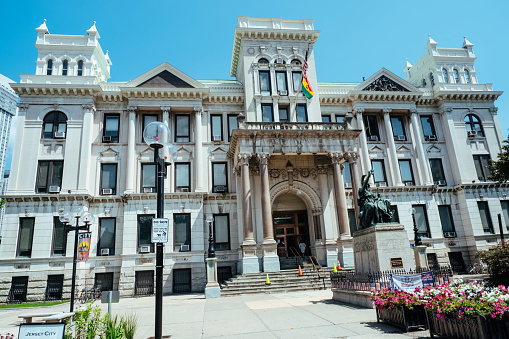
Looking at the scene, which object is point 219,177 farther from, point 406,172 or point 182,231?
point 406,172

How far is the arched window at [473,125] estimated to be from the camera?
1299 inches

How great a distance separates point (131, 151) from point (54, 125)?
22.1ft

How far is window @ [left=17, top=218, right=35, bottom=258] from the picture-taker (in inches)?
976

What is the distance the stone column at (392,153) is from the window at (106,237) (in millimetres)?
24869

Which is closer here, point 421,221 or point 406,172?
point 421,221

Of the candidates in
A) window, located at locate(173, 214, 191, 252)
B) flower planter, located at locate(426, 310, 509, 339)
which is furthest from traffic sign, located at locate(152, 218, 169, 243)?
window, located at locate(173, 214, 191, 252)

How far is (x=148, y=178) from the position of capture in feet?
92.2

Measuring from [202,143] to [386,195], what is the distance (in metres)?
17.3

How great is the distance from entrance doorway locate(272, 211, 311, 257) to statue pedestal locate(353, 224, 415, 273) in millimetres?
14794

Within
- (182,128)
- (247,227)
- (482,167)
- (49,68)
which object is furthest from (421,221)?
(49,68)

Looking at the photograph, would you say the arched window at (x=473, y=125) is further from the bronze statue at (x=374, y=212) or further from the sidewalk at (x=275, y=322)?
the sidewalk at (x=275, y=322)

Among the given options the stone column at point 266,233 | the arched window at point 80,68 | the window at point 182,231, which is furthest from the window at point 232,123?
the arched window at point 80,68

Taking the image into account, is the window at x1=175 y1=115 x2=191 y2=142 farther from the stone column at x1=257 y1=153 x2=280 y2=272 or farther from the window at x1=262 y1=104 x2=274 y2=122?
the stone column at x1=257 y1=153 x2=280 y2=272

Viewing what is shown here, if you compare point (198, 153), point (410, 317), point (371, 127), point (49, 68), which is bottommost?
point (410, 317)
